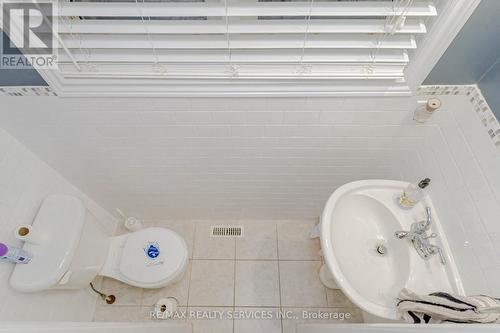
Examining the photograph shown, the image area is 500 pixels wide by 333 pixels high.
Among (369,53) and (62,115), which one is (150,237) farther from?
(369,53)

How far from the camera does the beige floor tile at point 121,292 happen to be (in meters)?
1.66

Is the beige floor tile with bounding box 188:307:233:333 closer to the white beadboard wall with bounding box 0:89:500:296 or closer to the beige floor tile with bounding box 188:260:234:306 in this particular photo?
the beige floor tile with bounding box 188:260:234:306

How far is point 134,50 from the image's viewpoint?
2.94ft

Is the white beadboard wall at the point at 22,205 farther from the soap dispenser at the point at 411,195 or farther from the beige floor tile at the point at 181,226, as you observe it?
the soap dispenser at the point at 411,195

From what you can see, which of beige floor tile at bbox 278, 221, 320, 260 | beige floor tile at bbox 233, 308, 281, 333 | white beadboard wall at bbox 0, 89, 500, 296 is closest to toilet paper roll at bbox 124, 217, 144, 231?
white beadboard wall at bbox 0, 89, 500, 296

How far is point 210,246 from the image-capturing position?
1847 millimetres

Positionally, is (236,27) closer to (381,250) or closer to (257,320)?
(381,250)

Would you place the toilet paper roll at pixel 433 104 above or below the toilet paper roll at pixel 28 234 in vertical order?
above

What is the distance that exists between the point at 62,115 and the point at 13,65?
24 cm

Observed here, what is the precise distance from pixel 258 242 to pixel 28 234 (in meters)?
1.25

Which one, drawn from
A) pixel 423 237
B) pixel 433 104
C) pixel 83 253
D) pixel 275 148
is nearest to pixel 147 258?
pixel 83 253

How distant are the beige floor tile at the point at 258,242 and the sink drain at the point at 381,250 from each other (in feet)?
2.75

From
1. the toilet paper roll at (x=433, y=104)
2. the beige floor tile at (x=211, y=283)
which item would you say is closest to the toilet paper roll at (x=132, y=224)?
the beige floor tile at (x=211, y=283)

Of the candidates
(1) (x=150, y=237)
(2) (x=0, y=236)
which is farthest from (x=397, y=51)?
(2) (x=0, y=236)
